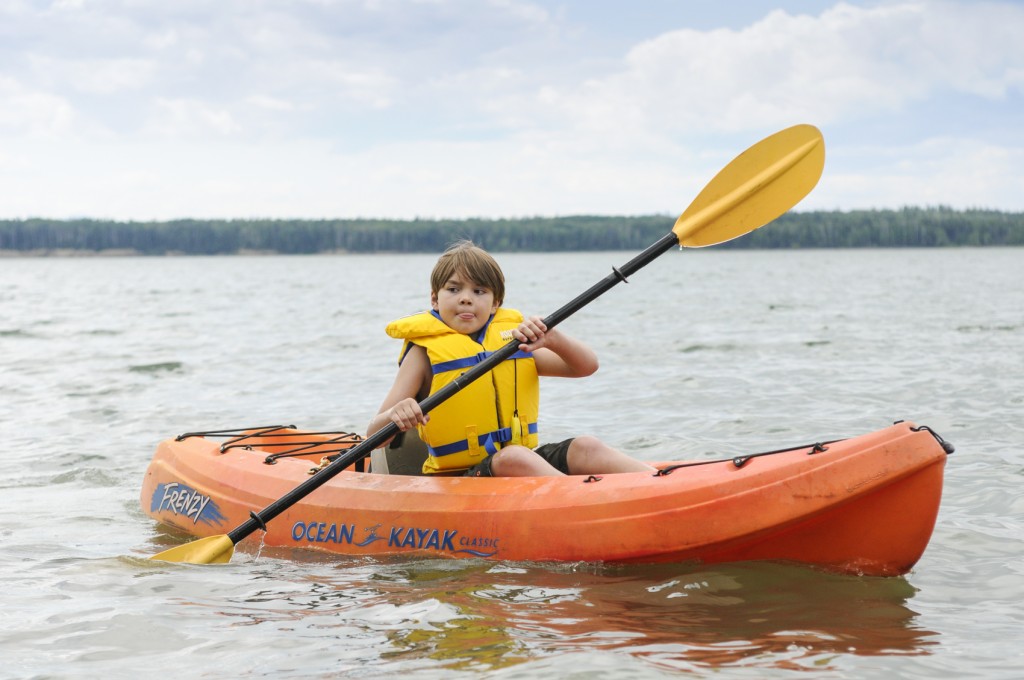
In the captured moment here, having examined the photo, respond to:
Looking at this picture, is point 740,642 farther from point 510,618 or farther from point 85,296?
point 85,296

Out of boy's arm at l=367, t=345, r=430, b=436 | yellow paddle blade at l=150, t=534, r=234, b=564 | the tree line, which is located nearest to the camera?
boy's arm at l=367, t=345, r=430, b=436

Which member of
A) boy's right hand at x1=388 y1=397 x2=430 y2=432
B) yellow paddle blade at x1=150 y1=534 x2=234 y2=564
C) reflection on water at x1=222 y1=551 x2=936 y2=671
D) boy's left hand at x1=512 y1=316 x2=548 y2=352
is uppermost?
boy's left hand at x1=512 y1=316 x2=548 y2=352

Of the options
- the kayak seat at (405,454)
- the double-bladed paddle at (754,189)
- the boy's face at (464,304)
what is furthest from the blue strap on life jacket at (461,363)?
the double-bladed paddle at (754,189)

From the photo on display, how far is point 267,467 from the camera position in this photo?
16.6 feet

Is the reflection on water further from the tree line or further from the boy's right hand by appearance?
the tree line

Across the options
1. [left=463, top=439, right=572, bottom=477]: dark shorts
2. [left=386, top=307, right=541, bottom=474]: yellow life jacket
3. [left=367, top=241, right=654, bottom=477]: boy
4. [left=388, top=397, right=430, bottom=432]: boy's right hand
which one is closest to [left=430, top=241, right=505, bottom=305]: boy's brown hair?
[left=367, top=241, right=654, bottom=477]: boy

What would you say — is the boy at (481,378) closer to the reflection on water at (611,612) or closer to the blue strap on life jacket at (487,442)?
the blue strap on life jacket at (487,442)

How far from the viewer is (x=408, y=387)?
445 cm

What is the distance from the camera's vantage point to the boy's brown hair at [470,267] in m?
4.30

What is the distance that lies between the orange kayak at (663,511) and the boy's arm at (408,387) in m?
0.36

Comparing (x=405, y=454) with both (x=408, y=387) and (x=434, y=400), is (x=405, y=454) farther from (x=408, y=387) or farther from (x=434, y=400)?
(x=434, y=400)

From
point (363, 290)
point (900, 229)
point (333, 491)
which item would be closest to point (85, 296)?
point (363, 290)

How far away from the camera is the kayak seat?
4.85 meters

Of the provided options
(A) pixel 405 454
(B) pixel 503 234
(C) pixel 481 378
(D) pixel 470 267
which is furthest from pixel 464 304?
(B) pixel 503 234
